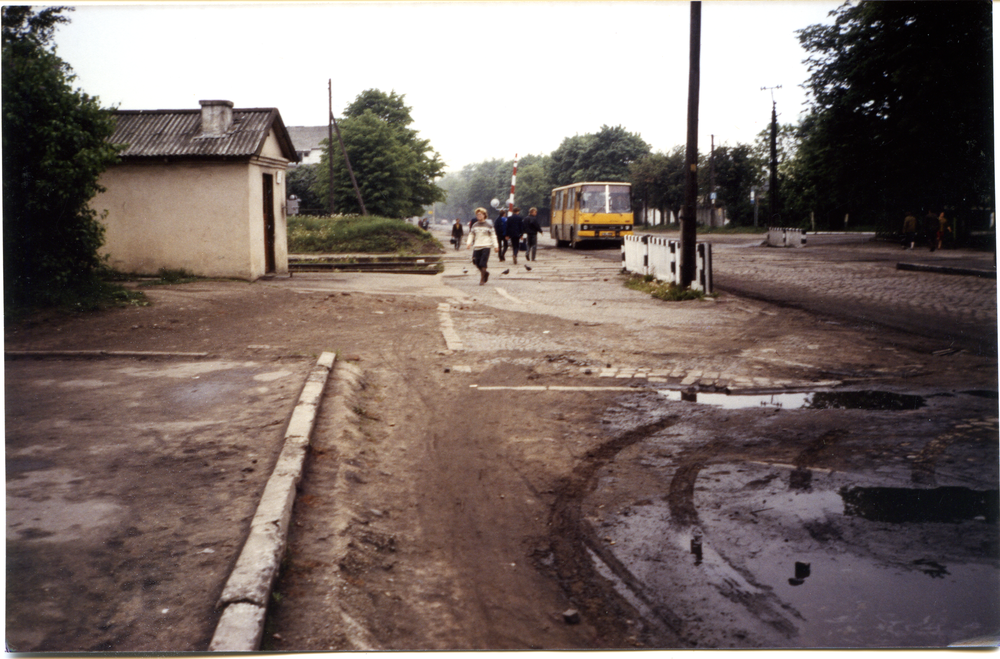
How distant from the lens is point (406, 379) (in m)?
7.76

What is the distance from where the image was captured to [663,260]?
1658 cm

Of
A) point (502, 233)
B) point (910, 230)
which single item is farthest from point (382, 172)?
point (910, 230)

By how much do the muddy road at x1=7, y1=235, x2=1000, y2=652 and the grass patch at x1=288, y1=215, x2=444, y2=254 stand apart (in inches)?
1006

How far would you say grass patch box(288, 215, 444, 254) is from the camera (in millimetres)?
34219

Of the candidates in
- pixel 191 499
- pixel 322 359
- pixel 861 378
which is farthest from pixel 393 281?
pixel 191 499

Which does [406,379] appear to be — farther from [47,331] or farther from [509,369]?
[47,331]

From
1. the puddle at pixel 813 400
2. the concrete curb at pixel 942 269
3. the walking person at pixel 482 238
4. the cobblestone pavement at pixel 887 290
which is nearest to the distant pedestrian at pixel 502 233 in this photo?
the cobblestone pavement at pixel 887 290

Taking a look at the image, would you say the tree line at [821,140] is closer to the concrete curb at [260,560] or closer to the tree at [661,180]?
the concrete curb at [260,560]

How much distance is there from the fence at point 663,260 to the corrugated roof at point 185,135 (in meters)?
9.01

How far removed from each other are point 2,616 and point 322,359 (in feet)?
15.9

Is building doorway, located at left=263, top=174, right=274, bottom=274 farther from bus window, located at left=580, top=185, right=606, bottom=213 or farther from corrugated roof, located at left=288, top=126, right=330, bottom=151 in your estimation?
corrugated roof, located at left=288, top=126, right=330, bottom=151

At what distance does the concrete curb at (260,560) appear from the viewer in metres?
2.91

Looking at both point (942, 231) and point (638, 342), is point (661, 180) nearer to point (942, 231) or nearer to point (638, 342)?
point (942, 231)

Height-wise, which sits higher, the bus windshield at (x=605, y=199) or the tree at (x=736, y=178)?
the tree at (x=736, y=178)
